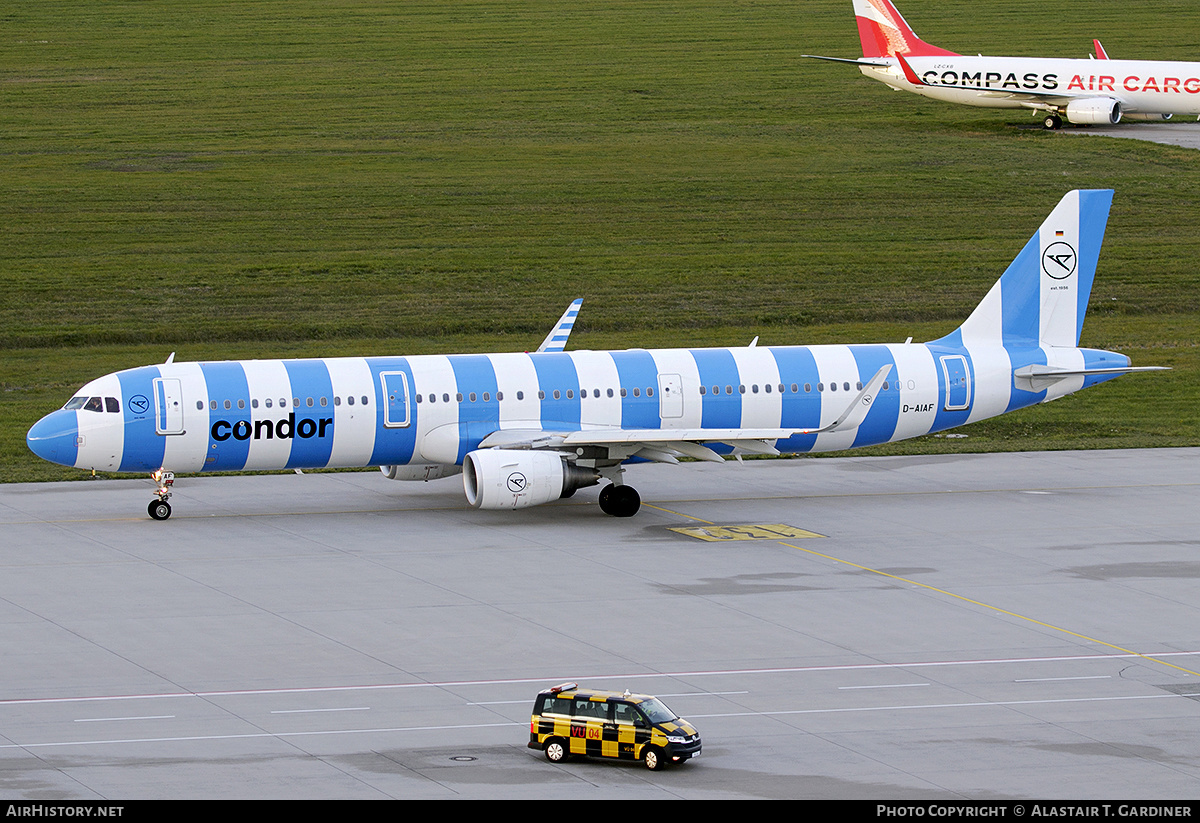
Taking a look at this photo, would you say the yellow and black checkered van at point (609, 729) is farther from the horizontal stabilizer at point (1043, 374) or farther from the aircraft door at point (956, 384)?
the horizontal stabilizer at point (1043, 374)

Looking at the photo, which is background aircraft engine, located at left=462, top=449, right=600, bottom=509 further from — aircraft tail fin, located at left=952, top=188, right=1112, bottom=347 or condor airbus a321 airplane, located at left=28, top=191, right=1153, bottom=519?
aircraft tail fin, located at left=952, top=188, right=1112, bottom=347

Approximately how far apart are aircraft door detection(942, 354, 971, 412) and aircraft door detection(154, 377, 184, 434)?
60.9ft

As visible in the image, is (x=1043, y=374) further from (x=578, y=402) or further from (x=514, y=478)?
(x=514, y=478)

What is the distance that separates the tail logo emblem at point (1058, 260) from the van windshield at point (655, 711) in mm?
25327

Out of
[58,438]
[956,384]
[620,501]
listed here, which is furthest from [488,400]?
[956,384]

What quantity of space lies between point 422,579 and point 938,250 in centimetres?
4873

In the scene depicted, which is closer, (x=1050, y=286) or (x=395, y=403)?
(x=395, y=403)

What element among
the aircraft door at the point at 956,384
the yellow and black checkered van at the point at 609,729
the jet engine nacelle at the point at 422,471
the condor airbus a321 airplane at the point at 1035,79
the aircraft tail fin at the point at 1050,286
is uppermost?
the condor airbus a321 airplane at the point at 1035,79

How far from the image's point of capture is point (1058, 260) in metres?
45.9

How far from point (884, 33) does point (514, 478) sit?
226ft

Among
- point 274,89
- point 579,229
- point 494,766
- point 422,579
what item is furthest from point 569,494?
point 274,89

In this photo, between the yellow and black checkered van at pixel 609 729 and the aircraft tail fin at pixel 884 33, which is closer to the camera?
the yellow and black checkered van at pixel 609 729

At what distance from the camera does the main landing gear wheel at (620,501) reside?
41.5 metres

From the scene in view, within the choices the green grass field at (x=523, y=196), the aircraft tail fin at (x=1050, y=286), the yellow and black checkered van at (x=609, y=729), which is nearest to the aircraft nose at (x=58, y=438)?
the green grass field at (x=523, y=196)
